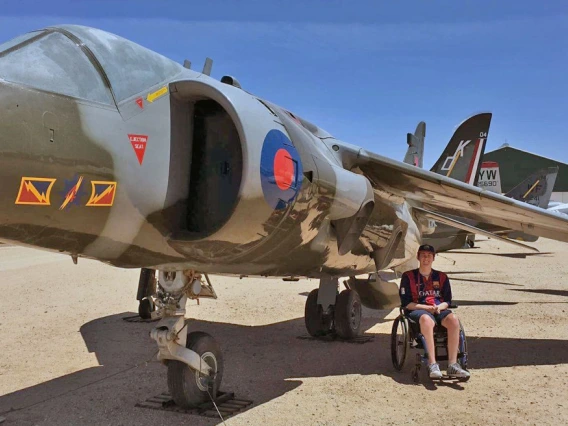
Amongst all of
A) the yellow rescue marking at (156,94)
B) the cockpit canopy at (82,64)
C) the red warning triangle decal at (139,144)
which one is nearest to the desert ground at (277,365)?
the red warning triangle decal at (139,144)

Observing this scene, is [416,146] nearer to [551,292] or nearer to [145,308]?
[551,292]

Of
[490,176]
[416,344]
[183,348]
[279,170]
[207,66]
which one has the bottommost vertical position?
[416,344]

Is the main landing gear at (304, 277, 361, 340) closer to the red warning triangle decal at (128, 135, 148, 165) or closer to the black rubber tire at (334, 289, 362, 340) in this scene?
the black rubber tire at (334, 289, 362, 340)

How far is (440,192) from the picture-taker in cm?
643

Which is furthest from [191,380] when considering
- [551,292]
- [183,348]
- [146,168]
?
[551,292]

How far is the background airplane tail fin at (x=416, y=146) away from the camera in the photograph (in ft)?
38.9

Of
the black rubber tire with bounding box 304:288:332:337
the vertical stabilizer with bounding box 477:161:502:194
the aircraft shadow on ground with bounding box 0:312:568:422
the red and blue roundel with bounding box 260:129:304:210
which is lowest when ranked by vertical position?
the aircraft shadow on ground with bounding box 0:312:568:422

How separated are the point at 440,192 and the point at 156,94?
3.81m

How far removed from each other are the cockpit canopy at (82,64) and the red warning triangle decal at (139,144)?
26 cm

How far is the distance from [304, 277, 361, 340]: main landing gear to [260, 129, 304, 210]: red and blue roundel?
4190mm

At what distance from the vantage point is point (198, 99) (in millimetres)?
4086

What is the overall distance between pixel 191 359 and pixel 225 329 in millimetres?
4314

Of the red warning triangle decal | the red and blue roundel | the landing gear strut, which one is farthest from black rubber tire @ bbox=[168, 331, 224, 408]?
the landing gear strut

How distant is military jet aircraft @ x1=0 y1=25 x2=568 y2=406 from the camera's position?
313 cm
